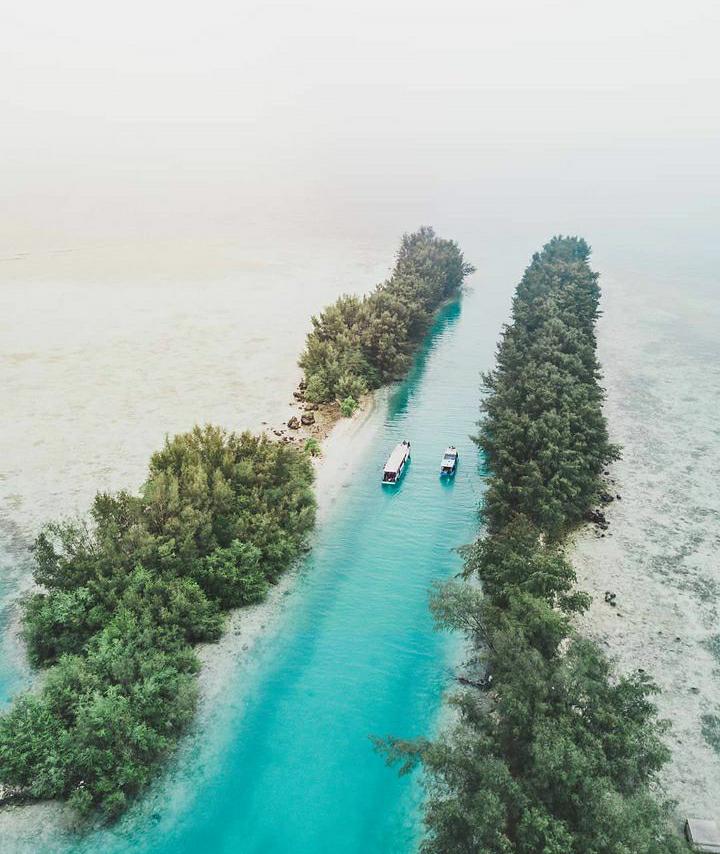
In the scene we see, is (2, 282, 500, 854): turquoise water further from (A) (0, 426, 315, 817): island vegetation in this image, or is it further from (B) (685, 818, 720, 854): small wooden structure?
(B) (685, 818, 720, 854): small wooden structure

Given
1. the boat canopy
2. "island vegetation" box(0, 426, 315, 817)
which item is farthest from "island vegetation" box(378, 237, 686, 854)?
"island vegetation" box(0, 426, 315, 817)

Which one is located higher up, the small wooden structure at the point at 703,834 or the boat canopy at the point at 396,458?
the boat canopy at the point at 396,458

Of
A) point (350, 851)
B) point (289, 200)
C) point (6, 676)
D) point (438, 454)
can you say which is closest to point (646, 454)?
point (438, 454)

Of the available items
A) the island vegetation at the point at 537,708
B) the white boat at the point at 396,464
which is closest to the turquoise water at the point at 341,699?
the white boat at the point at 396,464

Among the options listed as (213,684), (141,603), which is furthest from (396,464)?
(141,603)

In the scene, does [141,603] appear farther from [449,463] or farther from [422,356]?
[422,356]

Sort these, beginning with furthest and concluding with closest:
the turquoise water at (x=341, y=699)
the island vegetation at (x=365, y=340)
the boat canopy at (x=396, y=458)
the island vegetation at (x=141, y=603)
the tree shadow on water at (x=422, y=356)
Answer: the tree shadow on water at (x=422, y=356) < the island vegetation at (x=365, y=340) < the boat canopy at (x=396, y=458) < the turquoise water at (x=341, y=699) < the island vegetation at (x=141, y=603)

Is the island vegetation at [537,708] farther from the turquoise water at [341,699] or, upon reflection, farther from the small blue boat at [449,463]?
the small blue boat at [449,463]
